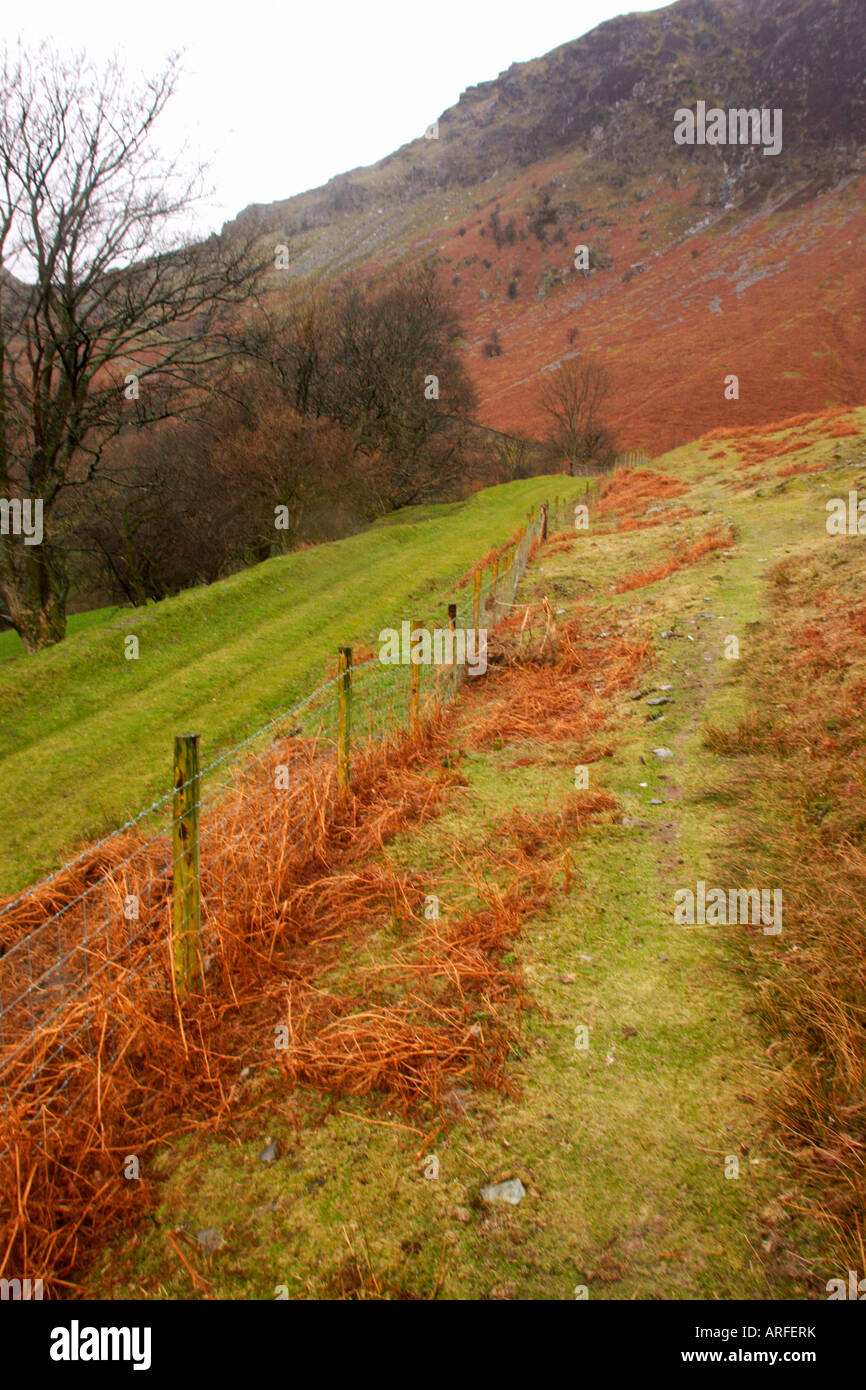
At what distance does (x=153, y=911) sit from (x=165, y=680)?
30.7 feet

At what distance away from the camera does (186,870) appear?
3854mm

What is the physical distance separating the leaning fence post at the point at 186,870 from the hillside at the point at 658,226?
61.0 ft

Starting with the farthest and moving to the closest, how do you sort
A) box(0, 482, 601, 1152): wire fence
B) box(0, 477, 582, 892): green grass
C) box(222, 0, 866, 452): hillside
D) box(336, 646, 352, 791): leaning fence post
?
1. box(222, 0, 866, 452): hillside
2. box(0, 477, 582, 892): green grass
3. box(336, 646, 352, 791): leaning fence post
4. box(0, 482, 601, 1152): wire fence

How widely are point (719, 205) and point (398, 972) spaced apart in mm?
104517

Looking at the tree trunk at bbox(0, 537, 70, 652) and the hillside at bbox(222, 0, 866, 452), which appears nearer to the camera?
the tree trunk at bbox(0, 537, 70, 652)

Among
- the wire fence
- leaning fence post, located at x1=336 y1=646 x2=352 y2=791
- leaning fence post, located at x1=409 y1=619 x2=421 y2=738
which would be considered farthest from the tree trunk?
leaning fence post, located at x1=336 y1=646 x2=352 y2=791

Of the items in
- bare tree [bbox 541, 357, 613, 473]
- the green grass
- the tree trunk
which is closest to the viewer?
the green grass

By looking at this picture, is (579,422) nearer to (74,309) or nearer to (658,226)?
(74,309)

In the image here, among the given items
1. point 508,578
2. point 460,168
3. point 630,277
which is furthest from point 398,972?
point 460,168

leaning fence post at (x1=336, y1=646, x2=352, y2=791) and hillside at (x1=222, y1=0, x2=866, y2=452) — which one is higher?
hillside at (x1=222, y1=0, x2=866, y2=452)

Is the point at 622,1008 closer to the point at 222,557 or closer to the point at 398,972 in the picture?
the point at 398,972

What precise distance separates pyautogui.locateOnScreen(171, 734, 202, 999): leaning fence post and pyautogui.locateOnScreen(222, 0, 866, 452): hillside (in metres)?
18.6

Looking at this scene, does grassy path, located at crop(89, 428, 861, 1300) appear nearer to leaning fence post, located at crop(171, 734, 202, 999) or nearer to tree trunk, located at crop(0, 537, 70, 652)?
leaning fence post, located at crop(171, 734, 202, 999)

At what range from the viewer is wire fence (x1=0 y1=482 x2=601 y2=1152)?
11.3ft
